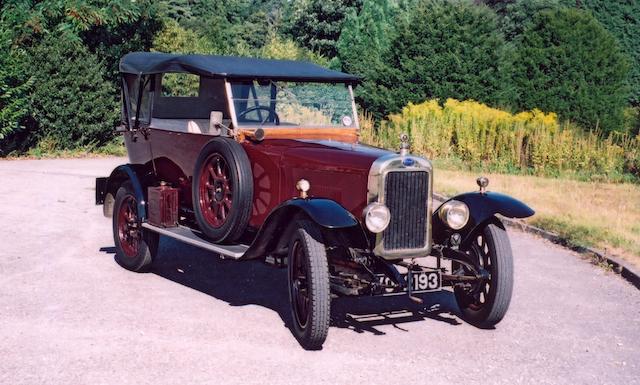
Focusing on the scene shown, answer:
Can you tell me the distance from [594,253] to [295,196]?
4173mm

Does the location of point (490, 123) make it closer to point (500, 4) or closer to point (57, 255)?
point (57, 255)

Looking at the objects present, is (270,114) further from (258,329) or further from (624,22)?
(624,22)

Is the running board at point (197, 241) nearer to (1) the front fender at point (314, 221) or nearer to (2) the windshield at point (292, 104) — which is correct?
(1) the front fender at point (314, 221)

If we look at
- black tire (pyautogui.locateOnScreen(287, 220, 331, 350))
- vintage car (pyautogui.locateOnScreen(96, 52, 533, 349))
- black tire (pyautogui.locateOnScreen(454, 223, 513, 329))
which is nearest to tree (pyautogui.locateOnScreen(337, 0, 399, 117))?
vintage car (pyautogui.locateOnScreen(96, 52, 533, 349))

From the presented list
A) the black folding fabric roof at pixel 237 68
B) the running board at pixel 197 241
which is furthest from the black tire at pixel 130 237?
the black folding fabric roof at pixel 237 68

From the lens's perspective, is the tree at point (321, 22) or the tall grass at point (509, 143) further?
the tree at point (321, 22)

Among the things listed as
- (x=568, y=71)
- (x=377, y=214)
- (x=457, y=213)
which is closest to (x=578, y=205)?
(x=457, y=213)

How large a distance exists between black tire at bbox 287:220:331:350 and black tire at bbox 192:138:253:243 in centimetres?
72

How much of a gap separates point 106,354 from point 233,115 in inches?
102

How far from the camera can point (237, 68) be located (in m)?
7.07

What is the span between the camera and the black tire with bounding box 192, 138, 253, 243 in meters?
6.19

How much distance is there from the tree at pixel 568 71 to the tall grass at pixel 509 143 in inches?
332

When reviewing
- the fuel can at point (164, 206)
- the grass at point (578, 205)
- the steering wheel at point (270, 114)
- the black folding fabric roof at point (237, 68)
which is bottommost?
the grass at point (578, 205)

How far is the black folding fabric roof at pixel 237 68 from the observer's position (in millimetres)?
6926
